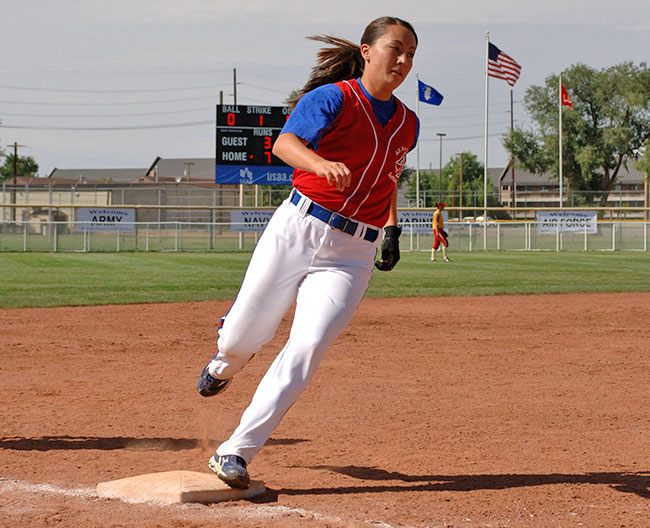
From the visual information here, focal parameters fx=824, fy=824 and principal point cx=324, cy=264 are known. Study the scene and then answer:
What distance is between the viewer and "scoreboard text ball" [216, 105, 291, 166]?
25.5 metres

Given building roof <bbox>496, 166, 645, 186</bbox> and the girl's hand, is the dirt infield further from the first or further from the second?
building roof <bbox>496, 166, 645, 186</bbox>

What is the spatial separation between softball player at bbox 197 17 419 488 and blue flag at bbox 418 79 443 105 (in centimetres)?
3244

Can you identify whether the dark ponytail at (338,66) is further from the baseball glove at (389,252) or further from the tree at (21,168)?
the tree at (21,168)

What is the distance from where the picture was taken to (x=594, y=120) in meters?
67.3

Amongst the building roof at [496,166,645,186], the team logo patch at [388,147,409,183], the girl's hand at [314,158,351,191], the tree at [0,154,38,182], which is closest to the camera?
the girl's hand at [314,158,351,191]

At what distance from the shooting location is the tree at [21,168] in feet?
351

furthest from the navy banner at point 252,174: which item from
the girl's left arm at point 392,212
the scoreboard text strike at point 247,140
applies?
the girl's left arm at point 392,212

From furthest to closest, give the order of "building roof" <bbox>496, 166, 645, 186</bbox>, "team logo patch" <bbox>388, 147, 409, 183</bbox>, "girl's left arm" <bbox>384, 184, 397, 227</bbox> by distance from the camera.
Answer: "building roof" <bbox>496, 166, 645, 186</bbox>, "girl's left arm" <bbox>384, 184, 397, 227</bbox>, "team logo patch" <bbox>388, 147, 409, 183</bbox>

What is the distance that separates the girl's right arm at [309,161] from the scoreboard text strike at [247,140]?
22.1 m

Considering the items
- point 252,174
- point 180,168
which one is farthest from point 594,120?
point 180,168

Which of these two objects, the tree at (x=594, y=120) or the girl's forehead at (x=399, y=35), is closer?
the girl's forehead at (x=399, y=35)

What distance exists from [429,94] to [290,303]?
32986 millimetres

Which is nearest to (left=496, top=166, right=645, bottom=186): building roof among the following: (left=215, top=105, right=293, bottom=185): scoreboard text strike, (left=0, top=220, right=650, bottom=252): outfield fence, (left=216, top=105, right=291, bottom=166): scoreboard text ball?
(left=0, top=220, right=650, bottom=252): outfield fence

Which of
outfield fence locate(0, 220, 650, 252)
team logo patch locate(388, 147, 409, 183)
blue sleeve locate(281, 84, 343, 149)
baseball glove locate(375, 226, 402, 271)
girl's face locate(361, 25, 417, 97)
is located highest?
girl's face locate(361, 25, 417, 97)
